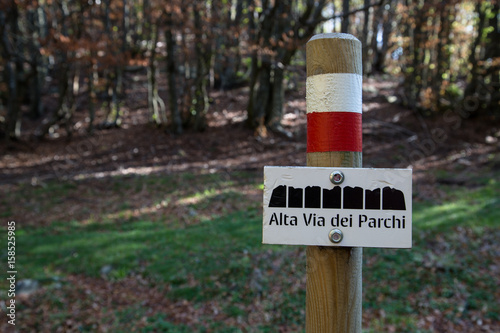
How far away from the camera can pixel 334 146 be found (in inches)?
59.3

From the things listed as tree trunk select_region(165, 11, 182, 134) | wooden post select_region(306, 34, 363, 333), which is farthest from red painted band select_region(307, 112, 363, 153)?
tree trunk select_region(165, 11, 182, 134)

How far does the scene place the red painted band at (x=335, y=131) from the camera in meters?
1.50

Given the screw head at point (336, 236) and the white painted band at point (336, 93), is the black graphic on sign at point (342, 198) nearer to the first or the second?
the screw head at point (336, 236)

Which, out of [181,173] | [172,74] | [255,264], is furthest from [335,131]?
[172,74]

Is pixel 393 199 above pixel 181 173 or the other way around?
above

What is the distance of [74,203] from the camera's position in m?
9.59

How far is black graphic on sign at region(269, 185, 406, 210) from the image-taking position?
1.48 meters

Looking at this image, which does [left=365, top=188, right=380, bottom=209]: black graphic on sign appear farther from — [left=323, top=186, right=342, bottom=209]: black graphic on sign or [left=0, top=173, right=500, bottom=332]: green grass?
[left=0, top=173, right=500, bottom=332]: green grass

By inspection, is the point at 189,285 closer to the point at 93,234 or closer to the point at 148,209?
the point at 93,234

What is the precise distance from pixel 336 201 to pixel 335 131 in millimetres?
269

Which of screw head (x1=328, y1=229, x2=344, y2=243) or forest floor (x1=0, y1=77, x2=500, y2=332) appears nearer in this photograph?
screw head (x1=328, y1=229, x2=344, y2=243)

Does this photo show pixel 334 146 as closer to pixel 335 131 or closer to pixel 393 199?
pixel 335 131

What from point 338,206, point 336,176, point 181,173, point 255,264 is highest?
point 336,176

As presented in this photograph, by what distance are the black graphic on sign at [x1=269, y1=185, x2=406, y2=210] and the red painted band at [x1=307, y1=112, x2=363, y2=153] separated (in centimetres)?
16
